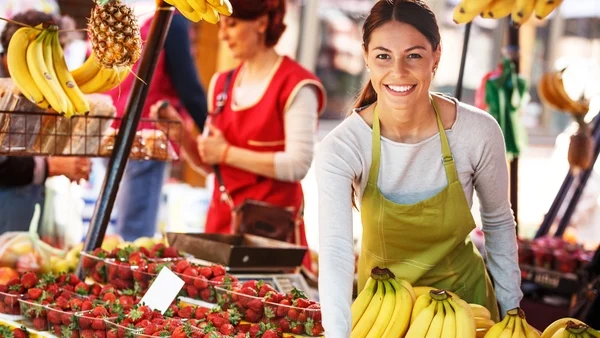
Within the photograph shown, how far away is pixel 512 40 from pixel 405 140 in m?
2.37

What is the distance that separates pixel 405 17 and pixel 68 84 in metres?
1.16

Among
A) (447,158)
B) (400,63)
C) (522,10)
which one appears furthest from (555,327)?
(522,10)

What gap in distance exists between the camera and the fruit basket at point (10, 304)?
2754mm

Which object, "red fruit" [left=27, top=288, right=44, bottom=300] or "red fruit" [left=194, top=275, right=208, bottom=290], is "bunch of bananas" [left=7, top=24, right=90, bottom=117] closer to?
"red fruit" [left=27, top=288, right=44, bottom=300]

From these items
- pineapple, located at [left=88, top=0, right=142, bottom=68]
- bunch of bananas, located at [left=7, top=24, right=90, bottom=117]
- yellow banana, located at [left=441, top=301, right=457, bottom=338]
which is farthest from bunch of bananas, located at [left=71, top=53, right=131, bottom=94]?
yellow banana, located at [left=441, top=301, right=457, bottom=338]

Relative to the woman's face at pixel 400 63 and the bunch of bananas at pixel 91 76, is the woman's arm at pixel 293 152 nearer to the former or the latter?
the bunch of bananas at pixel 91 76

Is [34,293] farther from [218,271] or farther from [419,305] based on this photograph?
[419,305]

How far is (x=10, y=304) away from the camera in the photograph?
2756mm

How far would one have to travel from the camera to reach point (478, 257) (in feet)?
9.27

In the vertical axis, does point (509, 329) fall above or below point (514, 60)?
below

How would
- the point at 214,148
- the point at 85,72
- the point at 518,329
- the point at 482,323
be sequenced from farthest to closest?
the point at 214,148 < the point at 85,72 < the point at 482,323 < the point at 518,329

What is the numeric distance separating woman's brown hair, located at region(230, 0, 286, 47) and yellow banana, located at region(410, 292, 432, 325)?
2.09 m

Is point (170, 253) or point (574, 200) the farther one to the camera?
point (574, 200)

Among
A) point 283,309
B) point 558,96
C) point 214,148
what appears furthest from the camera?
point 558,96
